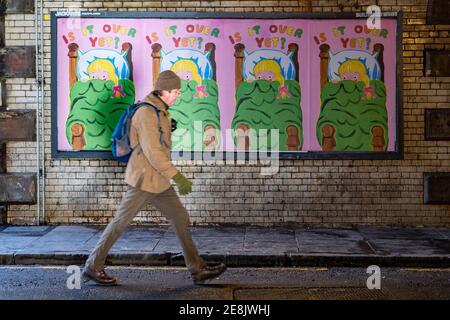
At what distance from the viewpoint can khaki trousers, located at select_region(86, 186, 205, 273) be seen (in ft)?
24.2

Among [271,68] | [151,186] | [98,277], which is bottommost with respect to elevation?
[98,277]

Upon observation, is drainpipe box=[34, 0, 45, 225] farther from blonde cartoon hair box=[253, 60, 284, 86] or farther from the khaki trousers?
the khaki trousers

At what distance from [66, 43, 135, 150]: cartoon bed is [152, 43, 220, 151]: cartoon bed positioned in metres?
0.48

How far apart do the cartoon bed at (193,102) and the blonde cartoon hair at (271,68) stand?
0.66m

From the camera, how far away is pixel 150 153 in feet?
23.5

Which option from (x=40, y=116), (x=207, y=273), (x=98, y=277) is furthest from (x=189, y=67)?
(x=98, y=277)

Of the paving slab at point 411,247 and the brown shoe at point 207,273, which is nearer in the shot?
the brown shoe at point 207,273

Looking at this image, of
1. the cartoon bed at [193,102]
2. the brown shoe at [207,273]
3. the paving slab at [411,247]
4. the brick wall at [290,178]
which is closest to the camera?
the brown shoe at [207,273]

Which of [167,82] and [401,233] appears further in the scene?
[401,233]

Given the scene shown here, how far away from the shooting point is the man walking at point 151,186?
285 inches

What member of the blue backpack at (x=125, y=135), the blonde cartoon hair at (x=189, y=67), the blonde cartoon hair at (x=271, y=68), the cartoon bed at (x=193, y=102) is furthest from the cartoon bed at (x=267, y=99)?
the blue backpack at (x=125, y=135)

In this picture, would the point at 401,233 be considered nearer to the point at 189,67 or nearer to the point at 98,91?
the point at 189,67

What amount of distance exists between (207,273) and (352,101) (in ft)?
14.6

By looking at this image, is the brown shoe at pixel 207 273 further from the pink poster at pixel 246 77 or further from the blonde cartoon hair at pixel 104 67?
the blonde cartoon hair at pixel 104 67
